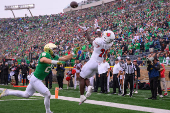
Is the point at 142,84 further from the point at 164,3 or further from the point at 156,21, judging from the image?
the point at 164,3

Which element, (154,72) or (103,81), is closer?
(154,72)

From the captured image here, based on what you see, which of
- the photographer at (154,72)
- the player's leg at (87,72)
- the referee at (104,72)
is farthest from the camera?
the referee at (104,72)

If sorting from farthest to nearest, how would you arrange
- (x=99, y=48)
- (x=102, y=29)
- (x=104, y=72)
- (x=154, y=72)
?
1. (x=102, y=29)
2. (x=104, y=72)
3. (x=154, y=72)
4. (x=99, y=48)

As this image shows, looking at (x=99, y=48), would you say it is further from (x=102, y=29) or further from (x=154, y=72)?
(x=102, y=29)

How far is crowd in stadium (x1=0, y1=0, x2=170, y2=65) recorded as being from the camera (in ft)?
59.2

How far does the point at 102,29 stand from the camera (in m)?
27.3

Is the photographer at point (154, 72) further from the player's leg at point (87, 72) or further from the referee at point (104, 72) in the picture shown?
the player's leg at point (87, 72)

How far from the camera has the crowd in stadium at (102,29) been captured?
59.2 feet

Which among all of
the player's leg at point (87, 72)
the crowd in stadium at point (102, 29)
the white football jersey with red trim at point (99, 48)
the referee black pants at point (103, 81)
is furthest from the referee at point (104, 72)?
the white football jersey with red trim at point (99, 48)

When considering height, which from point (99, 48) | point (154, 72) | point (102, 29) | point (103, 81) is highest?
point (102, 29)

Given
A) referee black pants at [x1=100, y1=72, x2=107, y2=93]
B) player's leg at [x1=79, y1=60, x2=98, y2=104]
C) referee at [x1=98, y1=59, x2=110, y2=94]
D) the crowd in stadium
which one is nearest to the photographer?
referee at [x1=98, y1=59, x2=110, y2=94]

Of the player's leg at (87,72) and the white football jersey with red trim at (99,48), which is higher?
the white football jersey with red trim at (99,48)

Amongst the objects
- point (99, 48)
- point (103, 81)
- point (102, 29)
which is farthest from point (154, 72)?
point (102, 29)

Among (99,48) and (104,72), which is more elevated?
(99,48)
